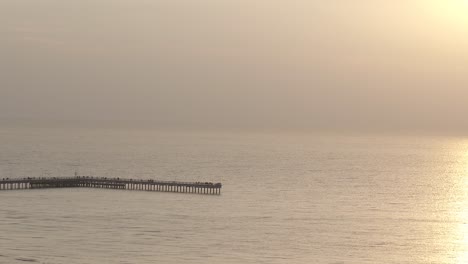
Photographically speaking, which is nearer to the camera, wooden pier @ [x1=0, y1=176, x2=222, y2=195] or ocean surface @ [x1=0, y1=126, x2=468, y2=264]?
ocean surface @ [x1=0, y1=126, x2=468, y2=264]

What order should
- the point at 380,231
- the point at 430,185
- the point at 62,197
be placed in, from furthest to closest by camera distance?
the point at 430,185, the point at 62,197, the point at 380,231

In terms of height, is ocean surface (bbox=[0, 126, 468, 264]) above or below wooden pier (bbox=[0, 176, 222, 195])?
below

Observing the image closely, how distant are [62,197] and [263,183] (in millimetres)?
43727

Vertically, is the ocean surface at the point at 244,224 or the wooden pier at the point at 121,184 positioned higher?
the wooden pier at the point at 121,184

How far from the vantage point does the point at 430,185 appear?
507ft

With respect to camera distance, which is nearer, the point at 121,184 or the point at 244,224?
the point at 244,224

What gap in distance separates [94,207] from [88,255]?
96.0ft

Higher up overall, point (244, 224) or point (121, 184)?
point (121, 184)

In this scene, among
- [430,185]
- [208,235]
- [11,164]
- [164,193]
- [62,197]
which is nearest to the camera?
[208,235]

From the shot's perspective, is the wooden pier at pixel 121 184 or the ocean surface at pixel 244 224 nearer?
the ocean surface at pixel 244 224

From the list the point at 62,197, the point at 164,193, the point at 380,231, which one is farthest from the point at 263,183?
the point at 380,231

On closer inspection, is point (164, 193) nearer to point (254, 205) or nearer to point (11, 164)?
point (254, 205)

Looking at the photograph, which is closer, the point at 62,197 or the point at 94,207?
the point at 94,207

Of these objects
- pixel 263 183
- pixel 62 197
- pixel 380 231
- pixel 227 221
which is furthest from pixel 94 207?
pixel 263 183
